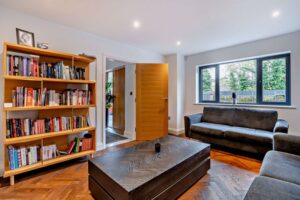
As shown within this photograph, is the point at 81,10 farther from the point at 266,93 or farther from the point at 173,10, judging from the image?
the point at 266,93

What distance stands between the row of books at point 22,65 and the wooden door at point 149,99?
211 centimetres

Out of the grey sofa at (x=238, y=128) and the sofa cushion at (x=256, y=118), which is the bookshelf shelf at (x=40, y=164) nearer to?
the grey sofa at (x=238, y=128)

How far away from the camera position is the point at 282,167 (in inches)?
54.9

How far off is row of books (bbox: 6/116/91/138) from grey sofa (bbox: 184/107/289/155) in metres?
2.20

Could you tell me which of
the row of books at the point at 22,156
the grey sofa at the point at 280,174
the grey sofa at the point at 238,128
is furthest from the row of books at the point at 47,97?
the grey sofa at the point at 280,174

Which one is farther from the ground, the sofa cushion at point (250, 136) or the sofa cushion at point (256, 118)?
the sofa cushion at point (256, 118)

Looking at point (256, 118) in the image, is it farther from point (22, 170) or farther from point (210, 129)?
point (22, 170)

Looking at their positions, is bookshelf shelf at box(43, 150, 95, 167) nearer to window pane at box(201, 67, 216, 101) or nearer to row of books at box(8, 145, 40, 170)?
row of books at box(8, 145, 40, 170)

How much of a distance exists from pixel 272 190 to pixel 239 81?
10.3 ft

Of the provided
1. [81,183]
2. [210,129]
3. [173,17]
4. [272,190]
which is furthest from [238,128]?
[81,183]

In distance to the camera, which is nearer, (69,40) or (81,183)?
(81,183)

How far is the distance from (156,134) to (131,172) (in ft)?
8.15

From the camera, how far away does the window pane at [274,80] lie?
3141 millimetres

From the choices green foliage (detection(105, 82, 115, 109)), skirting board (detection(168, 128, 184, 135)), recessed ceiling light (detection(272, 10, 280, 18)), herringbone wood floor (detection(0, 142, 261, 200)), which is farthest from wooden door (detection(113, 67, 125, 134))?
recessed ceiling light (detection(272, 10, 280, 18))
